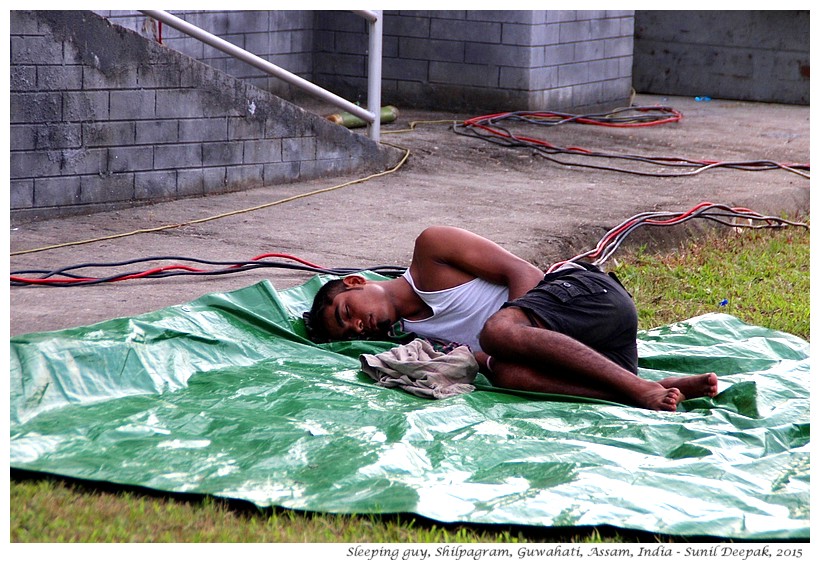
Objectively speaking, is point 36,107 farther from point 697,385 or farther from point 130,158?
point 697,385

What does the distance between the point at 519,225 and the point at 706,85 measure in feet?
24.1

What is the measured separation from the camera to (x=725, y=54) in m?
12.0

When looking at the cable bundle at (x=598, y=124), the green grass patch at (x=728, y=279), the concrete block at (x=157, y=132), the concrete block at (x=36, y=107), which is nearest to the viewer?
the green grass patch at (x=728, y=279)

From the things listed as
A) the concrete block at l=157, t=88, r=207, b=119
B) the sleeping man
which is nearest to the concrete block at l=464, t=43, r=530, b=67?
the concrete block at l=157, t=88, r=207, b=119

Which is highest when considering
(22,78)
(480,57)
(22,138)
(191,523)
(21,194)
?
(480,57)

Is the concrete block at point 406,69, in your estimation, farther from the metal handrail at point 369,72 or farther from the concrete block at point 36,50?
the concrete block at point 36,50

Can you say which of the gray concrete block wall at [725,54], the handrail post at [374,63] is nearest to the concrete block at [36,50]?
the handrail post at [374,63]

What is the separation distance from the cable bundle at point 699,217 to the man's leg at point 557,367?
2190 mm

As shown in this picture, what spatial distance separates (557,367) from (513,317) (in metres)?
0.22

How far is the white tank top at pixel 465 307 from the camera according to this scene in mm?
3707

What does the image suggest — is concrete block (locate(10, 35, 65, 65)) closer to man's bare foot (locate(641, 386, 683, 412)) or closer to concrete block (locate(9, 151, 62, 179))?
concrete block (locate(9, 151, 62, 179))

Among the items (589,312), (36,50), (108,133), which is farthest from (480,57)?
(589,312)

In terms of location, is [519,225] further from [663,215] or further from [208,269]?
[208,269]

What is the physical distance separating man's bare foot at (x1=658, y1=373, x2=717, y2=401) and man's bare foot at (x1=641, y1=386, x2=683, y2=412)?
7 cm
